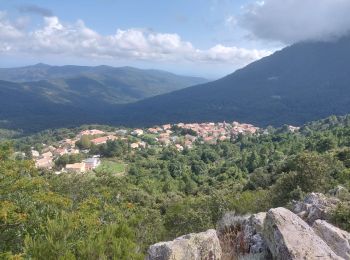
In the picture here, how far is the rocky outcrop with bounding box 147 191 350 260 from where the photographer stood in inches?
344

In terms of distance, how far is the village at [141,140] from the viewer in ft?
310

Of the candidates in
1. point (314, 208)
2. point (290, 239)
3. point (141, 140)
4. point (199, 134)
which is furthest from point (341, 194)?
point (199, 134)

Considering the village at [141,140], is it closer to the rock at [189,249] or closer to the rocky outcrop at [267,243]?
the rocky outcrop at [267,243]

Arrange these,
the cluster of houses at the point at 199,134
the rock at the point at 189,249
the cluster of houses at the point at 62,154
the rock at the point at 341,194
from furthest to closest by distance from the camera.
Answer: the cluster of houses at the point at 199,134 < the cluster of houses at the point at 62,154 < the rock at the point at 341,194 < the rock at the point at 189,249

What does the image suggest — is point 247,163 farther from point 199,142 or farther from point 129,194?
point 199,142

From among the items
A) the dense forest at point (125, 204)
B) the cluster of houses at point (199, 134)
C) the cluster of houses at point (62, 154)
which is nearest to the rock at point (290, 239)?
the dense forest at point (125, 204)

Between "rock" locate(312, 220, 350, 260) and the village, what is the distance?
71799 mm

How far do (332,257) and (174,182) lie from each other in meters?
56.2

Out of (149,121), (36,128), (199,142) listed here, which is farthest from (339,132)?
(36,128)

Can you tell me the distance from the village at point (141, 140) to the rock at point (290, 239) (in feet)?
239

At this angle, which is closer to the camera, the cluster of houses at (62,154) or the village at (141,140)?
the cluster of houses at (62,154)

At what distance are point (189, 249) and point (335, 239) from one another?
4005mm

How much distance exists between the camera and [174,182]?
64375 mm

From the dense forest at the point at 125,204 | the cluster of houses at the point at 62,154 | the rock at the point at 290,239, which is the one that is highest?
the rock at the point at 290,239
